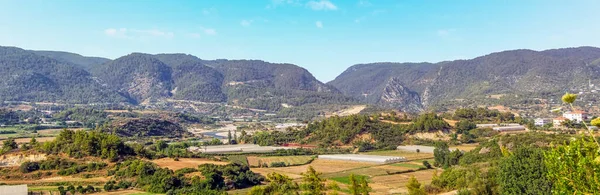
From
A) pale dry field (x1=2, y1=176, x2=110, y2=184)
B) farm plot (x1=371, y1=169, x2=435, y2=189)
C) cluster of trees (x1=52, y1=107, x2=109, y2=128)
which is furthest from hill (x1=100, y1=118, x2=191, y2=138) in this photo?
farm plot (x1=371, y1=169, x2=435, y2=189)

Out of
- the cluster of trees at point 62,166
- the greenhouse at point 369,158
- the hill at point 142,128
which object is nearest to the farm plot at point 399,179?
the greenhouse at point 369,158

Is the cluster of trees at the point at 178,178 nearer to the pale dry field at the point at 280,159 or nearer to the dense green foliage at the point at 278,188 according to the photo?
the dense green foliage at the point at 278,188

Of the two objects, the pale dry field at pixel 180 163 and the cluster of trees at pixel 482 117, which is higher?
the cluster of trees at pixel 482 117

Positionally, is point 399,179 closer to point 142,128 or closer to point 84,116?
point 142,128

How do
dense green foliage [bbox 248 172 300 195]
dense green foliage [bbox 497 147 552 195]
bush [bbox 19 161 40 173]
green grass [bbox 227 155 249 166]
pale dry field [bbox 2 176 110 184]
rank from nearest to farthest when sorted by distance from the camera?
dense green foliage [bbox 497 147 552 195] → dense green foliage [bbox 248 172 300 195] → pale dry field [bbox 2 176 110 184] → bush [bbox 19 161 40 173] → green grass [bbox 227 155 249 166]

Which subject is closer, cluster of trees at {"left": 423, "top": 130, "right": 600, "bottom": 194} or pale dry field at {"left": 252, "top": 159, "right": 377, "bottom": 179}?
cluster of trees at {"left": 423, "top": 130, "right": 600, "bottom": 194}

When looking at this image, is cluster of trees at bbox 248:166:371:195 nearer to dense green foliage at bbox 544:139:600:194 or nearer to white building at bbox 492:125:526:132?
dense green foliage at bbox 544:139:600:194

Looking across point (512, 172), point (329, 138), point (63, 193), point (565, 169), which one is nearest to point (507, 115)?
point (329, 138)

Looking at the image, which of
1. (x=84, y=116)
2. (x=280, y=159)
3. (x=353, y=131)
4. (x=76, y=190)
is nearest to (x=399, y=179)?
(x=280, y=159)

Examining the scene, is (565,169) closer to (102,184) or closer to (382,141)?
(102,184)
